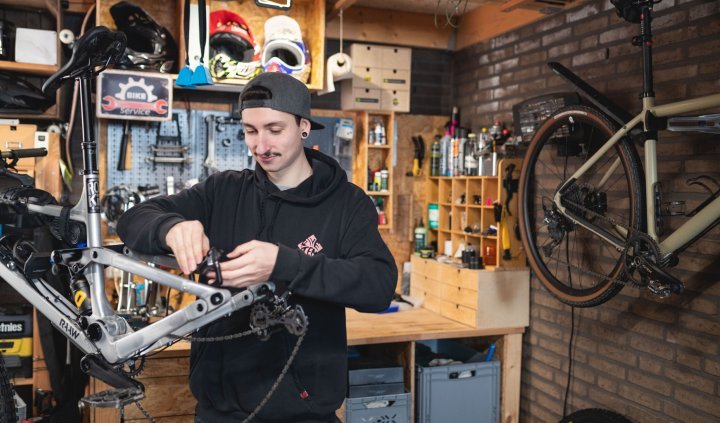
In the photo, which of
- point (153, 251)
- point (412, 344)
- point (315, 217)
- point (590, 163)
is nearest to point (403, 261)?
point (412, 344)

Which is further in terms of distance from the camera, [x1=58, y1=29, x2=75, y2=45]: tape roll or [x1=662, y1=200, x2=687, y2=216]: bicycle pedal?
[x1=58, y1=29, x2=75, y2=45]: tape roll

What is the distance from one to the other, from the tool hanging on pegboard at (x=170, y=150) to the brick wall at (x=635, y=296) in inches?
77.8

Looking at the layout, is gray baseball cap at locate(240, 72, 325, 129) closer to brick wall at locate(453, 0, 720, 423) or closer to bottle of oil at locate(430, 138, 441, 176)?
brick wall at locate(453, 0, 720, 423)

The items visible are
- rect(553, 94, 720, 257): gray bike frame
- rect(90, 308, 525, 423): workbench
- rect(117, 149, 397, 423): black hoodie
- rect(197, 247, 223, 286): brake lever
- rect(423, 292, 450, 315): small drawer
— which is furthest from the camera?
rect(423, 292, 450, 315): small drawer

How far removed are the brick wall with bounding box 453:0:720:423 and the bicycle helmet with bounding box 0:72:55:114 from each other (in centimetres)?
268

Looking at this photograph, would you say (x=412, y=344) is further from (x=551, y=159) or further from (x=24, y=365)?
(x=24, y=365)

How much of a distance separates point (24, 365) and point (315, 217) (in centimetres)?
239

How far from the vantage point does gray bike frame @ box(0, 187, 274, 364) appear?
1.50 m

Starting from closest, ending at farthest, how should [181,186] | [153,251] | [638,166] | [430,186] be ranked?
[153,251] → [638,166] → [181,186] → [430,186]

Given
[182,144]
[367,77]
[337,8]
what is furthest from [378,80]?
[182,144]

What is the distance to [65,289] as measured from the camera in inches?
77.4

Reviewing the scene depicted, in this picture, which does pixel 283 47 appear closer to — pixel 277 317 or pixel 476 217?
pixel 476 217

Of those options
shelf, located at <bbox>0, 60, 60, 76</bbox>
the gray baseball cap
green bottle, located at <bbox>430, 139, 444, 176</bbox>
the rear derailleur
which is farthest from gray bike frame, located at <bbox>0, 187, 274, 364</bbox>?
green bottle, located at <bbox>430, 139, 444, 176</bbox>

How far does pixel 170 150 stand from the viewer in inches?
160
